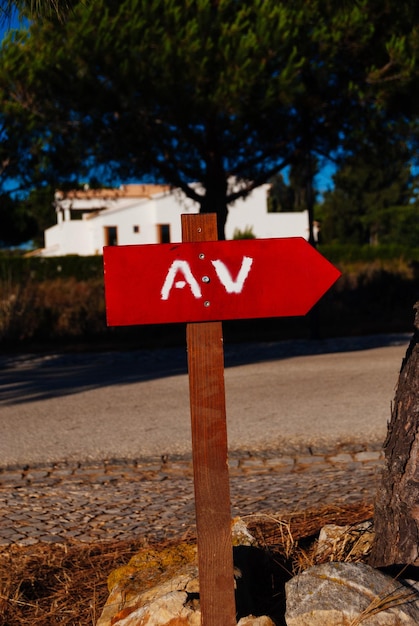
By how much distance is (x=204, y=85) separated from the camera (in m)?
14.9

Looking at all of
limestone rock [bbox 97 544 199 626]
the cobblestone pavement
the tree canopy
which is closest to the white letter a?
limestone rock [bbox 97 544 199 626]

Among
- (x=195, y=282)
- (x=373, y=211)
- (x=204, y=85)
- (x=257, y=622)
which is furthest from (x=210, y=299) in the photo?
(x=373, y=211)

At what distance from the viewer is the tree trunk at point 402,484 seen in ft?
10.5

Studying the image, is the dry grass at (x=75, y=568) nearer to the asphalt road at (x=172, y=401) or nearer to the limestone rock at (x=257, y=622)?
the limestone rock at (x=257, y=622)

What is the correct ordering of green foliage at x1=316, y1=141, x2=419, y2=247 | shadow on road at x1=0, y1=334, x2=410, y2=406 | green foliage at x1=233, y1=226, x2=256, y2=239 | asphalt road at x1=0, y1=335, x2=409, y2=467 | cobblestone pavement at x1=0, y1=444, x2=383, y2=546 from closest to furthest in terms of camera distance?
cobblestone pavement at x1=0, y1=444, x2=383, y2=546
asphalt road at x1=0, y1=335, x2=409, y2=467
shadow on road at x1=0, y1=334, x2=410, y2=406
green foliage at x1=233, y1=226, x2=256, y2=239
green foliage at x1=316, y1=141, x2=419, y2=247

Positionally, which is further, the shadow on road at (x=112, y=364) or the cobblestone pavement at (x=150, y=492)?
the shadow on road at (x=112, y=364)

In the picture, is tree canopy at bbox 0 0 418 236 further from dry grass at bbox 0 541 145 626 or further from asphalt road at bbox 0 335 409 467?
dry grass at bbox 0 541 145 626

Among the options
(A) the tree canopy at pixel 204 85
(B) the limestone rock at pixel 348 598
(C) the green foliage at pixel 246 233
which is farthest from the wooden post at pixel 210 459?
(C) the green foliage at pixel 246 233

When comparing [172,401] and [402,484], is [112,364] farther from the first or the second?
[402,484]

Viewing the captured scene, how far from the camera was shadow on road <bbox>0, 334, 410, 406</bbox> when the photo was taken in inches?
400

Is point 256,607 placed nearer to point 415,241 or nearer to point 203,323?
point 203,323

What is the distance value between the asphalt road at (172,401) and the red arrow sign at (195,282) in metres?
3.92

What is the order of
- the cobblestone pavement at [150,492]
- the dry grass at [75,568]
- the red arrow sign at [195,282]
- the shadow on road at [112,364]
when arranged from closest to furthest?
the red arrow sign at [195,282] → the dry grass at [75,568] → the cobblestone pavement at [150,492] → the shadow on road at [112,364]

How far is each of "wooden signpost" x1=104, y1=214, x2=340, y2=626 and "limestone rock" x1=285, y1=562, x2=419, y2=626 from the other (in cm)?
24
